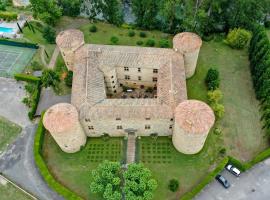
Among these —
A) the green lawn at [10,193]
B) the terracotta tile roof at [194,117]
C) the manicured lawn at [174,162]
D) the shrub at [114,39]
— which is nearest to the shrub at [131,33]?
the shrub at [114,39]

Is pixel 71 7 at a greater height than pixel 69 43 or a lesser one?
lesser

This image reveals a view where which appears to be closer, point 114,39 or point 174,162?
point 174,162

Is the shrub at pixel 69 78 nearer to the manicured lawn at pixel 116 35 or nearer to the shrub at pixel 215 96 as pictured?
the manicured lawn at pixel 116 35

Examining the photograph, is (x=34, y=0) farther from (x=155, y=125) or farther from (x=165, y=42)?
(x=155, y=125)

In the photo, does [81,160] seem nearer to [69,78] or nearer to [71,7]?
[69,78]

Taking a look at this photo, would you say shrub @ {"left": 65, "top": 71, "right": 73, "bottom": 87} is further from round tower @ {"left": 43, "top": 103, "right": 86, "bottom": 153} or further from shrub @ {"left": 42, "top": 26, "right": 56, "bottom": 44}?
shrub @ {"left": 42, "top": 26, "right": 56, "bottom": 44}

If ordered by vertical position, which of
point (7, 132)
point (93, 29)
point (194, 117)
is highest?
point (194, 117)

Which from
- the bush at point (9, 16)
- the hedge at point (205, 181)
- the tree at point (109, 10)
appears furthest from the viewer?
the bush at point (9, 16)

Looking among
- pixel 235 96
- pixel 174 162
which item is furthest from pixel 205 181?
pixel 235 96
